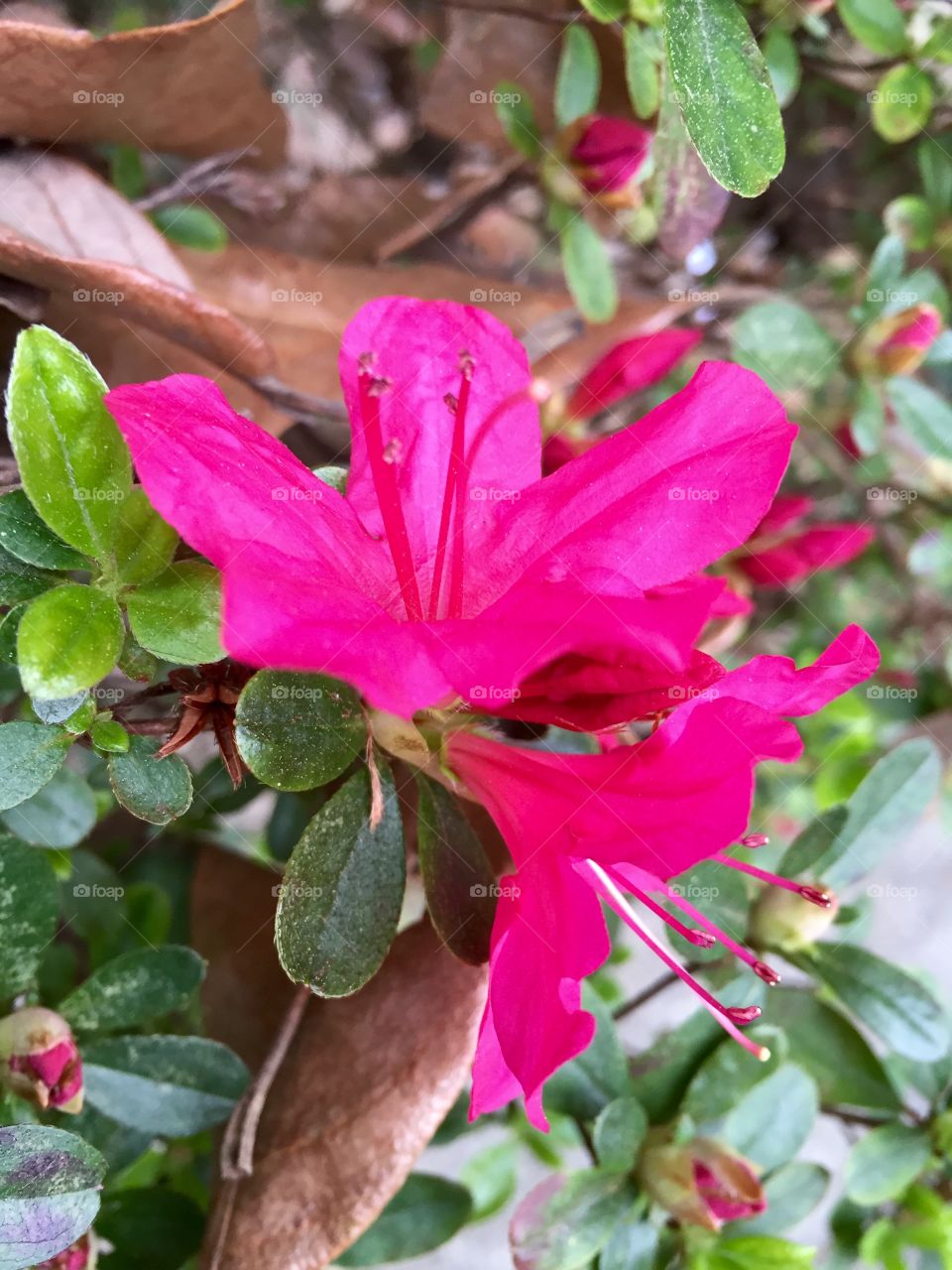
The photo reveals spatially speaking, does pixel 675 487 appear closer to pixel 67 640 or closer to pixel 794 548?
pixel 67 640

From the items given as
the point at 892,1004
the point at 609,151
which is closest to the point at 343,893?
the point at 892,1004

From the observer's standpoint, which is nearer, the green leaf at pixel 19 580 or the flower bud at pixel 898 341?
the green leaf at pixel 19 580

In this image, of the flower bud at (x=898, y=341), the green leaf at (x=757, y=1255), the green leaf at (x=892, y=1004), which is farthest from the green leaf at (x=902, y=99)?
the green leaf at (x=757, y=1255)

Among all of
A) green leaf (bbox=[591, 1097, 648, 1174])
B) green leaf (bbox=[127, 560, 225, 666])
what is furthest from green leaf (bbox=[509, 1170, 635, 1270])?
green leaf (bbox=[127, 560, 225, 666])

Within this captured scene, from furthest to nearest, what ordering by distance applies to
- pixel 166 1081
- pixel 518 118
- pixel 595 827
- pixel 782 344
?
pixel 782 344 → pixel 518 118 → pixel 166 1081 → pixel 595 827

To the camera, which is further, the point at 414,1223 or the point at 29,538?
the point at 414,1223

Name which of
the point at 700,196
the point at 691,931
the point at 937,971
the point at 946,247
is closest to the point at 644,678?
the point at 691,931

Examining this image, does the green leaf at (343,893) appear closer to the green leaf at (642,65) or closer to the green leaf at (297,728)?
the green leaf at (297,728)
